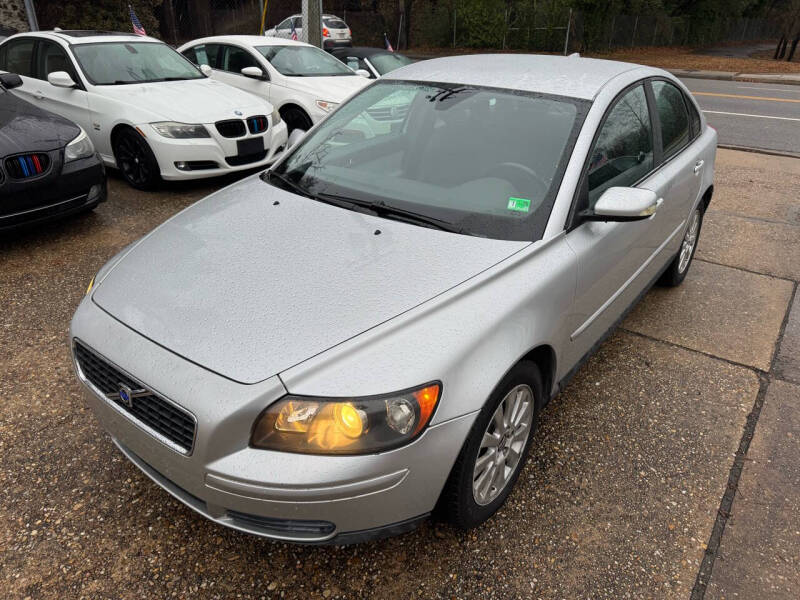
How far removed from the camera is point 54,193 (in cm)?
454

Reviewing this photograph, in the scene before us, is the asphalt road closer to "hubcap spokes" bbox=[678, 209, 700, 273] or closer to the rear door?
"hubcap spokes" bbox=[678, 209, 700, 273]

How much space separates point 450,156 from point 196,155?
385 centimetres

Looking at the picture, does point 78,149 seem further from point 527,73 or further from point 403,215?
point 527,73

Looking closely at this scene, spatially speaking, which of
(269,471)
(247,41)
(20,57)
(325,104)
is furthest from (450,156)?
(247,41)

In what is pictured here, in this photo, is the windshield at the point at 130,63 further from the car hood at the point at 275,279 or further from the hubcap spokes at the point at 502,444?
the hubcap spokes at the point at 502,444

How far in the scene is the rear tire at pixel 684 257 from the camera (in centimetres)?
417

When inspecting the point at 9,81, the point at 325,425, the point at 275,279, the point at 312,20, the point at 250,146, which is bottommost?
the point at 250,146

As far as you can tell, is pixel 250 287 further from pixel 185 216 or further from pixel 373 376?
pixel 185 216

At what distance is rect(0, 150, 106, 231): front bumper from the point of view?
428cm

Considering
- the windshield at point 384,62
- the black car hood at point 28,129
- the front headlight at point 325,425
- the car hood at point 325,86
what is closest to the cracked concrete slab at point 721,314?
the front headlight at point 325,425

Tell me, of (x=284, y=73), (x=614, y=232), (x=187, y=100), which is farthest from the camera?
(x=284, y=73)

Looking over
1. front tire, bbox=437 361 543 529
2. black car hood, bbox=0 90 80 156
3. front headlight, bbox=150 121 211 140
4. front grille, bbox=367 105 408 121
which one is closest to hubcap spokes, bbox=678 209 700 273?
front grille, bbox=367 105 408 121

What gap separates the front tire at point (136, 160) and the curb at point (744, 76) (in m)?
19.0

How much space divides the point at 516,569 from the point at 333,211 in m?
1.61
